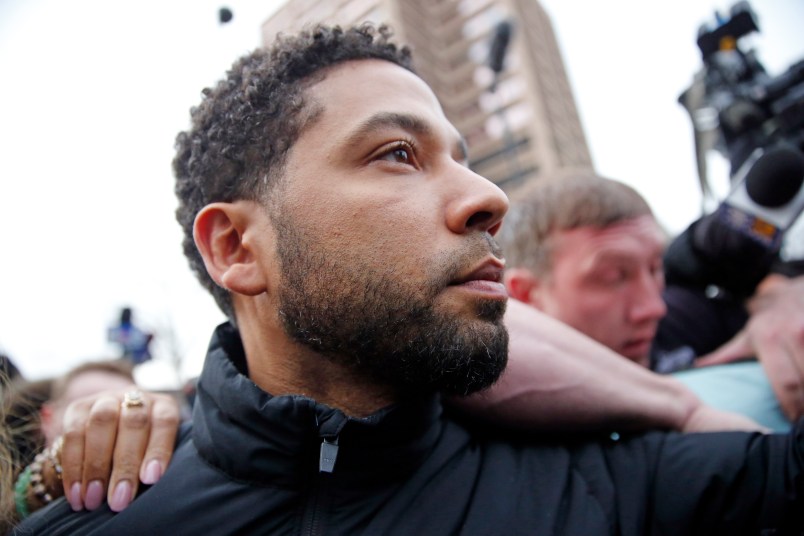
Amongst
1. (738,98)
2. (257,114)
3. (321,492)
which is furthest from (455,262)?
(738,98)

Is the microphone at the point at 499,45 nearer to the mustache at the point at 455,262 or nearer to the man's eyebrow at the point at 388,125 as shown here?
the man's eyebrow at the point at 388,125

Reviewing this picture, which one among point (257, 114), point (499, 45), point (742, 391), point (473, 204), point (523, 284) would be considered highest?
point (499, 45)

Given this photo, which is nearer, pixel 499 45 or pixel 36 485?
pixel 36 485

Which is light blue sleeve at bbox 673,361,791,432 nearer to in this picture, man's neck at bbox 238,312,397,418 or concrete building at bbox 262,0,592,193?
man's neck at bbox 238,312,397,418

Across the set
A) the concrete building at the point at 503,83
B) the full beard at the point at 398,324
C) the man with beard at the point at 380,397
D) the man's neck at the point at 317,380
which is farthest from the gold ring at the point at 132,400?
the concrete building at the point at 503,83

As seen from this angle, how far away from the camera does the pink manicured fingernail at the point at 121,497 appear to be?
1301 millimetres

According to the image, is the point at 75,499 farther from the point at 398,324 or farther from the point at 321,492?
the point at 398,324

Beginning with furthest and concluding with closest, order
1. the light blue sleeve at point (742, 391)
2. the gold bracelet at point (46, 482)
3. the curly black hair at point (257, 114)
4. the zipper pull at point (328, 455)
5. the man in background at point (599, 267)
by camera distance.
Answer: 1. the man in background at point (599, 267)
2. the light blue sleeve at point (742, 391)
3. the curly black hair at point (257, 114)
4. the gold bracelet at point (46, 482)
5. the zipper pull at point (328, 455)

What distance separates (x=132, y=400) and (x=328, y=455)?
680 millimetres

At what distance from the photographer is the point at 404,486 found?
4.46ft

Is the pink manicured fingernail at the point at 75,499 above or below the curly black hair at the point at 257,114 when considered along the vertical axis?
below

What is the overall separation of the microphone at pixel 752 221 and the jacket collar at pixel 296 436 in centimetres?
146

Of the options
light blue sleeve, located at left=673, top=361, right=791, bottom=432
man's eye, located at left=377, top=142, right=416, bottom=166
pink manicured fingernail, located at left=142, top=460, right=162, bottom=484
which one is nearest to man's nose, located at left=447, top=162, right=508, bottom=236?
man's eye, located at left=377, top=142, right=416, bottom=166

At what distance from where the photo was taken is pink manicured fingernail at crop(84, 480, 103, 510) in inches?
51.8
